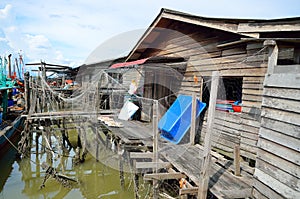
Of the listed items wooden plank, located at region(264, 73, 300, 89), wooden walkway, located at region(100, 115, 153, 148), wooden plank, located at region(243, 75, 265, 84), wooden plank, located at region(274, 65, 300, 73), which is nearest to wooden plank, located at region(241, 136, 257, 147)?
wooden plank, located at region(243, 75, 265, 84)

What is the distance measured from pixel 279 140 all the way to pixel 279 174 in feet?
1.44

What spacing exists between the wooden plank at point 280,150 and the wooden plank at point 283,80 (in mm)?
791

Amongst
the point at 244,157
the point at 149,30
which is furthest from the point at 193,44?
the point at 244,157

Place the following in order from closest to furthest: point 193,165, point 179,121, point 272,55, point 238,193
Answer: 1. point 272,55
2. point 238,193
3. point 193,165
4. point 179,121

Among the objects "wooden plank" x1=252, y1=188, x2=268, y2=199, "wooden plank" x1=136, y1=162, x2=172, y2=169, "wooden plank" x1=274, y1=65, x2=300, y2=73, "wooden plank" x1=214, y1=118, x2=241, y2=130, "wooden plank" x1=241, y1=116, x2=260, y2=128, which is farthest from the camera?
"wooden plank" x1=214, y1=118, x2=241, y2=130

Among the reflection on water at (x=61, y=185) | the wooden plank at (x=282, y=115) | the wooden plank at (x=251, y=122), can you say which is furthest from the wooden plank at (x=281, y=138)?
the reflection on water at (x=61, y=185)

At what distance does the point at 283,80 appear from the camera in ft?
9.06

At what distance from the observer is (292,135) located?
255 centimetres

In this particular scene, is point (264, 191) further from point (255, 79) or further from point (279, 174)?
point (255, 79)

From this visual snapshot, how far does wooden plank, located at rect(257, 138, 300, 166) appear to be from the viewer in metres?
2.50

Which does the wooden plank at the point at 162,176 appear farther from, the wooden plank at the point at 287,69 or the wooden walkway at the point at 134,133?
the wooden plank at the point at 287,69

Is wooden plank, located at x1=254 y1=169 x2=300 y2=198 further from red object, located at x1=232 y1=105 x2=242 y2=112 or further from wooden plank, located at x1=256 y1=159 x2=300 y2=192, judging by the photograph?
red object, located at x1=232 y1=105 x2=242 y2=112

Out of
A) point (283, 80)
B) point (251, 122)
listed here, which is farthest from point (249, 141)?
point (283, 80)

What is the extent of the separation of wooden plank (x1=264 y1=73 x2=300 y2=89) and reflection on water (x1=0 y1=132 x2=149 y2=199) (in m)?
5.38
